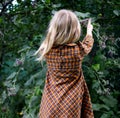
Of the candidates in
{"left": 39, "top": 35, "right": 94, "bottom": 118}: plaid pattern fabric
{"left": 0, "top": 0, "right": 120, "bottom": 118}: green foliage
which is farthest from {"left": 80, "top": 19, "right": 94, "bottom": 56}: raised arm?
{"left": 0, "top": 0, "right": 120, "bottom": 118}: green foliage

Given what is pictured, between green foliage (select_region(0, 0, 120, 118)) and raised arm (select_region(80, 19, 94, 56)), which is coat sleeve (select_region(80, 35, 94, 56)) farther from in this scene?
green foliage (select_region(0, 0, 120, 118))

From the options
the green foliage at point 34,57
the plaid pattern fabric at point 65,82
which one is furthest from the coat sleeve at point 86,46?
the green foliage at point 34,57

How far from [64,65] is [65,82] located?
118 mm

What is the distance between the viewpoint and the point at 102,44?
340 cm

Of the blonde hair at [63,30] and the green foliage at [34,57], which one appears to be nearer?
the blonde hair at [63,30]

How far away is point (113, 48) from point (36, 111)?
81cm

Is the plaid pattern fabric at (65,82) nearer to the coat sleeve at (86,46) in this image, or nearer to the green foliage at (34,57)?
the coat sleeve at (86,46)

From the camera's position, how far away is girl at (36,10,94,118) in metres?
3.00

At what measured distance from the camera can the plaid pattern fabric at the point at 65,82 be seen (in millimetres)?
3002

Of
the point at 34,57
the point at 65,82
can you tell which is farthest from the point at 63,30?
the point at 34,57

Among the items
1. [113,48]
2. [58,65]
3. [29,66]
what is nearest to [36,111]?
[29,66]

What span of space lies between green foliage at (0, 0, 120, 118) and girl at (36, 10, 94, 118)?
326 mm

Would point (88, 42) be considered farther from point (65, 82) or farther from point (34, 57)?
point (34, 57)

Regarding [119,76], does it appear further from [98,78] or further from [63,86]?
[63,86]
